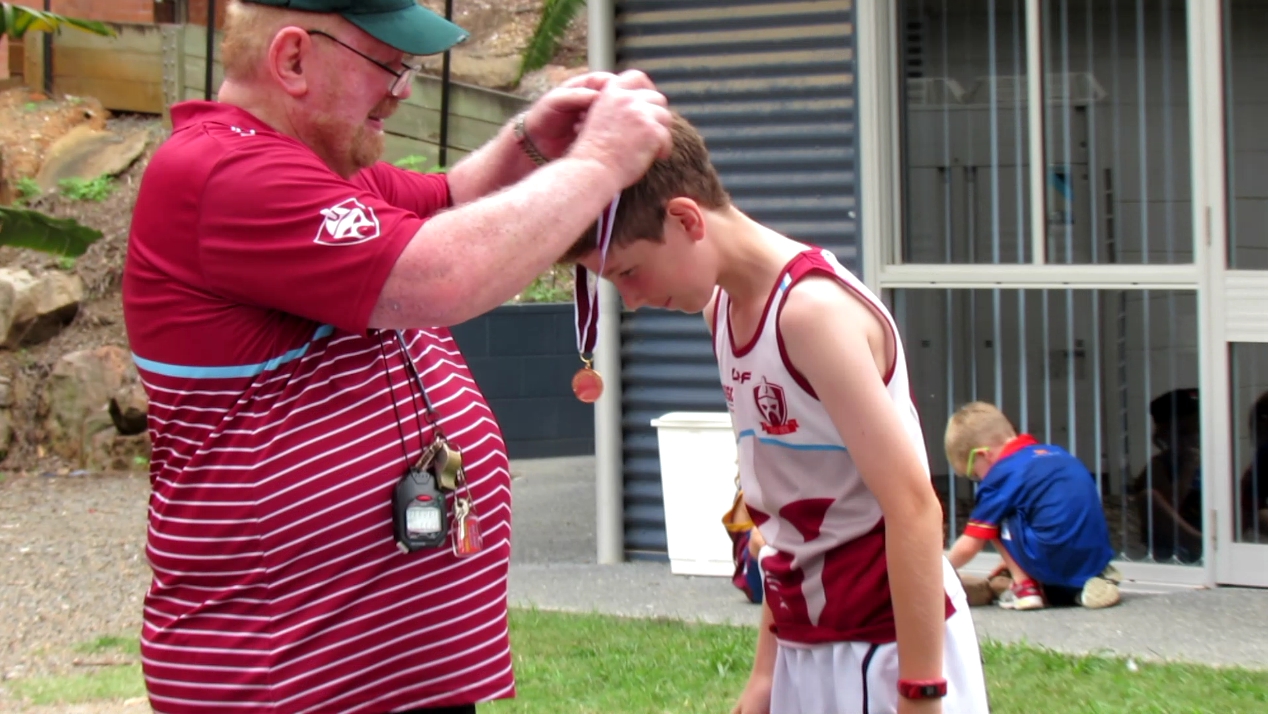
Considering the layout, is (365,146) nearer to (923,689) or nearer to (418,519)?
(418,519)

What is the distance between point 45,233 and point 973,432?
4.28m

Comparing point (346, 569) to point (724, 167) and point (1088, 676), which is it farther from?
point (724, 167)

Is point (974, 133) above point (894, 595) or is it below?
above

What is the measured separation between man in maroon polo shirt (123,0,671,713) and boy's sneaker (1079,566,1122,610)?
174 inches

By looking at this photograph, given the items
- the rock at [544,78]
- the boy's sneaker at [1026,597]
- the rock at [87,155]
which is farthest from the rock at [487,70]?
the boy's sneaker at [1026,597]

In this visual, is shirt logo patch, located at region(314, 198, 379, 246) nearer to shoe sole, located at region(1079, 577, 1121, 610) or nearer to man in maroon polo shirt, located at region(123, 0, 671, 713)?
man in maroon polo shirt, located at region(123, 0, 671, 713)

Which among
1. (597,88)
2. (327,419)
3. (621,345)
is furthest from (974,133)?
(327,419)

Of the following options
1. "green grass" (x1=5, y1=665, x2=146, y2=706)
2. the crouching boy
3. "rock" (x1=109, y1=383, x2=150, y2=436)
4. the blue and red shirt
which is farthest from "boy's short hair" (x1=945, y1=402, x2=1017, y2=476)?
"rock" (x1=109, y1=383, x2=150, y2=436)

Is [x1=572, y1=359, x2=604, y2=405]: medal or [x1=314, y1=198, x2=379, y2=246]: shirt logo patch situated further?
[x1=572, y1=359, x2=604, y2=405]: medal

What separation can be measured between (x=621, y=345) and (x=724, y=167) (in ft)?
3.35

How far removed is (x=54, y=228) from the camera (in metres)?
6.98

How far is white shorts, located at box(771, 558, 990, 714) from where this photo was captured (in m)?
2.59

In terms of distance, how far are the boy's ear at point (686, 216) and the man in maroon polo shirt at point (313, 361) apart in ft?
0.36

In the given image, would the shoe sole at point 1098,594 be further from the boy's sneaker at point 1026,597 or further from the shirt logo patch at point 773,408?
the shirt logo patch at point 773,408
